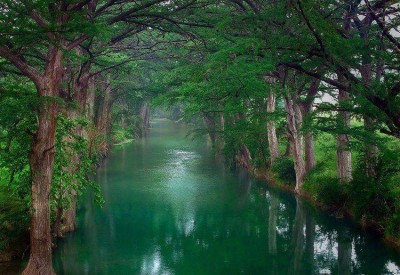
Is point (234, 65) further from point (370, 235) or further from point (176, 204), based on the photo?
point (176, 204)

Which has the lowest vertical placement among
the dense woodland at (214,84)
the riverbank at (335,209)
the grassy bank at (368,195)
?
the riverbank at (335,209)

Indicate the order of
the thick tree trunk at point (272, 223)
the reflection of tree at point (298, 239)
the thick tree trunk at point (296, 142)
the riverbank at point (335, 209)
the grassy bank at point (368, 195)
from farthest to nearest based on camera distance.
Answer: the thick tree trunk at point (296, 142), the thick tree trunk at point (272, 223), the riverbank at point (335, 209), the grassy bank at point (368, 195), the reflection of tree at point (298, 239)

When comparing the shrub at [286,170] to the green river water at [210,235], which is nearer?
the green river water at [210,235]

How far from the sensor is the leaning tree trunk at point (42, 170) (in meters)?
9.65

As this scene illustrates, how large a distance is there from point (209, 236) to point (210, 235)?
13 cm

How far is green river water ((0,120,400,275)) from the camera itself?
12.5 meters

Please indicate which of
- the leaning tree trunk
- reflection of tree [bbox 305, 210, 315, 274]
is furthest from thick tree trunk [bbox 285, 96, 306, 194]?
the leaning tree trunk

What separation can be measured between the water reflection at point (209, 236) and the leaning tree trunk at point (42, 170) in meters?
2.51

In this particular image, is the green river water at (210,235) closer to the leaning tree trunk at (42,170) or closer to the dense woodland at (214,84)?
the dense woodland at (214,84)

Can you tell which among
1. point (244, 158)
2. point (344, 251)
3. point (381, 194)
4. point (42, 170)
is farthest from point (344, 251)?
point (244, 158)

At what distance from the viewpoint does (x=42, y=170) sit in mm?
9719

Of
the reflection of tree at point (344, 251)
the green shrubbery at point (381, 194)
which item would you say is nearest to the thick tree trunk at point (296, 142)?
the reflection of tree at point (344, 251)

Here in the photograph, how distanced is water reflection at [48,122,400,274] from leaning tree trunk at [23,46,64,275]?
2510 millimetres

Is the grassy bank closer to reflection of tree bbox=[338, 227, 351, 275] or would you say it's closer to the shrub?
reflection of tree bbox=[338, 227, 351, 275]
